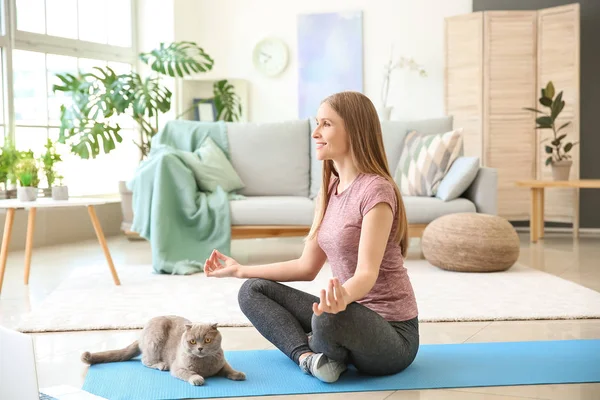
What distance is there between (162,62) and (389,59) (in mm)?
2201

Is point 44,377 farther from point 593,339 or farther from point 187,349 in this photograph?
point 593,339

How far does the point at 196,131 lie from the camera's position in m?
5.46

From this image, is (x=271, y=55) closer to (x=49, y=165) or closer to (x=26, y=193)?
(x=49, y=165)

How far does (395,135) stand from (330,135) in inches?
129

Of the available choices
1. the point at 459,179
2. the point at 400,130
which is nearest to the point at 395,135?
the point at 400,130

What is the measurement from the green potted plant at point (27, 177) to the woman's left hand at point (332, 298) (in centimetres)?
255

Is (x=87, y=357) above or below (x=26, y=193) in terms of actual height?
below

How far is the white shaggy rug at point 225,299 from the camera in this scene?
3252 millimetres

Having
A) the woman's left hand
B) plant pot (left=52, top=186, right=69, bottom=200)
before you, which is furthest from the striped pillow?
the woman's left hand

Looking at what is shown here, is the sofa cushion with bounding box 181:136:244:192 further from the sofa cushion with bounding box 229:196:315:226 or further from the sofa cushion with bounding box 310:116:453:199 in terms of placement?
the sofa cushion with bounding box 310:116:453:199

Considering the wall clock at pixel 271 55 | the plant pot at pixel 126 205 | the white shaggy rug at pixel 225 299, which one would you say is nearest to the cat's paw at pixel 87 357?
the white shaggy rug at pixel 225 299

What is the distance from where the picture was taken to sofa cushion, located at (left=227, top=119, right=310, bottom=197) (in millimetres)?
5387

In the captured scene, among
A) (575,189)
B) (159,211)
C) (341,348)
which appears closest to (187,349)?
(341,348)

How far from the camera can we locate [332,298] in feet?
6.22
